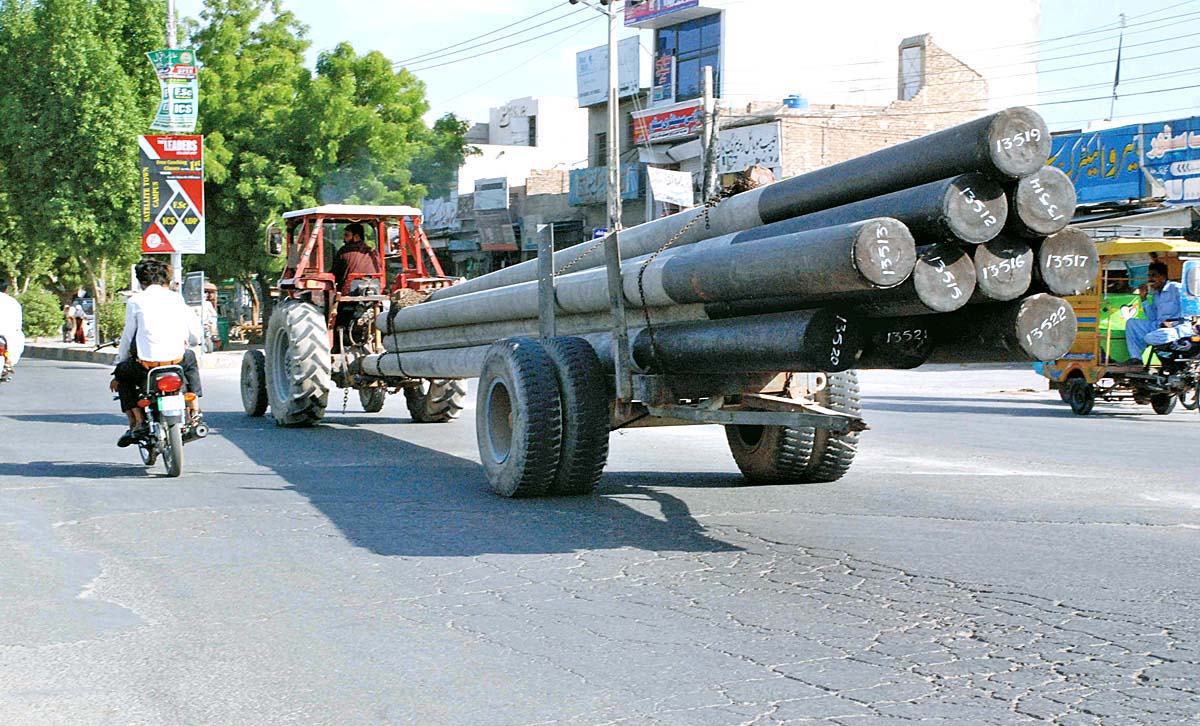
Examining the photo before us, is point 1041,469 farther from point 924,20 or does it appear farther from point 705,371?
point 924,20

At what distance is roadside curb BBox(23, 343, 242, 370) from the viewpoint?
30.2 meters

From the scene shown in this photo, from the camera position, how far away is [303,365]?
14.1 m

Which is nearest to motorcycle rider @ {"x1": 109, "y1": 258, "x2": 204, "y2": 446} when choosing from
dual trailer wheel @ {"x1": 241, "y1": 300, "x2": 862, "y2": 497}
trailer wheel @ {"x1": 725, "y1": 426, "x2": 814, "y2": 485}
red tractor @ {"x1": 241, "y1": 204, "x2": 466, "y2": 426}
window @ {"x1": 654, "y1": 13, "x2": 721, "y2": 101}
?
dual trailer wheel @ {"x1": 241, "y1": 300, "x2": 862, "y2": 497}

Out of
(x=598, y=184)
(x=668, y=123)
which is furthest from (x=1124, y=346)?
(x=598, y=184)

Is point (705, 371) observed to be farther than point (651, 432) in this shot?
No

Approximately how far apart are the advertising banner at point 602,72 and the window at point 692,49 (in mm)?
1250

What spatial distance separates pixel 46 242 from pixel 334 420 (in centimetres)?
2769

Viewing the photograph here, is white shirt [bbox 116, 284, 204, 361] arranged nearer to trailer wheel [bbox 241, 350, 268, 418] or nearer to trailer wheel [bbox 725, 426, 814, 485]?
trailer wheel [bbox 725, 426, 814, 485]

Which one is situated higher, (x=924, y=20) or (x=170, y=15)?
(x=924, y=20)

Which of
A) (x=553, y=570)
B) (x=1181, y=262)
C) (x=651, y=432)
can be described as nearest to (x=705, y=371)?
(x=553, y=570)

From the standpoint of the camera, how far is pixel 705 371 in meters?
7.73

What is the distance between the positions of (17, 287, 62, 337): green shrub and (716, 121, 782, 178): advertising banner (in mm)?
22958

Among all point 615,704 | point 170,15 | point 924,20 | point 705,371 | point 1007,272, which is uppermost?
point 924,20

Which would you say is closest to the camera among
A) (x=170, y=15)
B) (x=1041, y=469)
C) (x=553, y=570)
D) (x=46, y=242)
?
(x=553, y=570)
